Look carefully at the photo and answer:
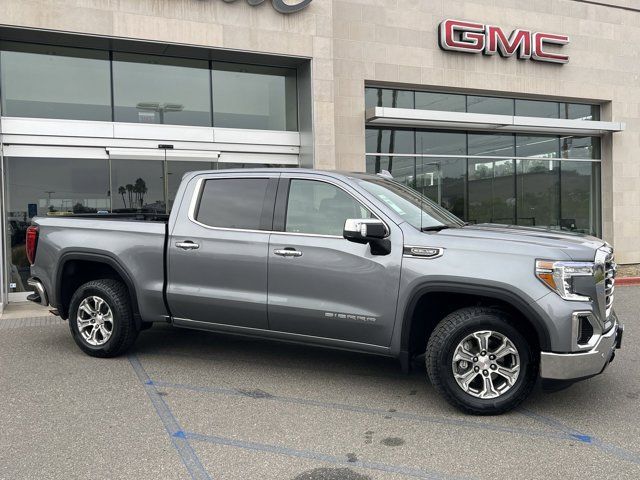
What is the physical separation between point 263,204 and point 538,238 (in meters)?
2.39

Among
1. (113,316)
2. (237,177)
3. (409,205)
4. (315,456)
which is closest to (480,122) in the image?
(409,205)

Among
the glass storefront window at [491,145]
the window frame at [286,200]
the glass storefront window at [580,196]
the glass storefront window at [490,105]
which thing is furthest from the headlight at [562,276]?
the glass storefront window at [580,196]

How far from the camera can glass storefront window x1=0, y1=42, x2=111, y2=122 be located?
10281 millimetres

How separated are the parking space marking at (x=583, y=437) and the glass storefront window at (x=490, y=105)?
10.9 m

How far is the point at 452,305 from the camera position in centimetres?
476

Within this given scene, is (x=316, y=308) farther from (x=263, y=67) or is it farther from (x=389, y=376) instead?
(x=263, y=67)

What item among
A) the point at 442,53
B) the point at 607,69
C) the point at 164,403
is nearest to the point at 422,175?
the point at 442,53

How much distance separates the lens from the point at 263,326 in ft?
17.1

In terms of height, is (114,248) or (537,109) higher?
(537,109)

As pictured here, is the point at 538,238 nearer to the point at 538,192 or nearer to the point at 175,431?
the point at 175,431

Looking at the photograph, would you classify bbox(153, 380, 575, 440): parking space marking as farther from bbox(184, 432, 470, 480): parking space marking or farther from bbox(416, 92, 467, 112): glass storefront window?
bbox(416, 92, 467, 112): glass storefront window

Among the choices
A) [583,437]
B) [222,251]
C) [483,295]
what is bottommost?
[583,437]

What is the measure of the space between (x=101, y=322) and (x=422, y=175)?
9209mm

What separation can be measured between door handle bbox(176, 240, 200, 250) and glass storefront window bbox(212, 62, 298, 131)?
22.1ft
